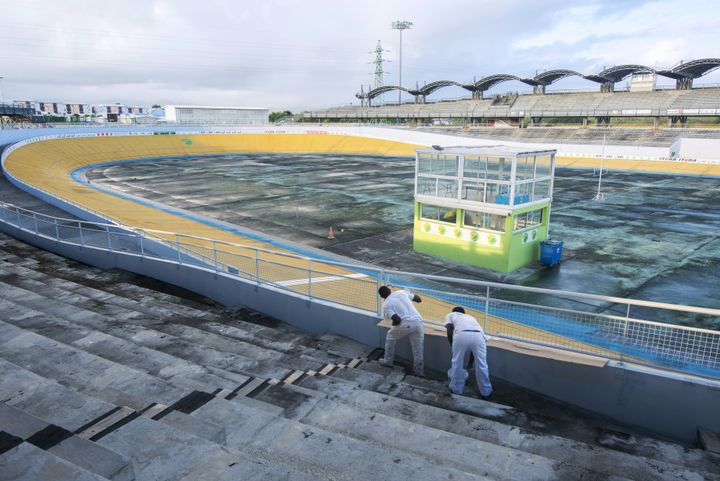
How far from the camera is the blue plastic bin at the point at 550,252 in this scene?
61.1 feet

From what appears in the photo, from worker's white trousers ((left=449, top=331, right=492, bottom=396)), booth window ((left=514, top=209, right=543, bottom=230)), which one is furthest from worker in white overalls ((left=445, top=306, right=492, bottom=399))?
booth window ((left=514, top=209, right=543, bottom=230))

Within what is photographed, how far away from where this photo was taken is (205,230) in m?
23.5

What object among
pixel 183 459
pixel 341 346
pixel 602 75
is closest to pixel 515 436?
pixel 183 459

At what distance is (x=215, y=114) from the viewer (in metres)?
91.9

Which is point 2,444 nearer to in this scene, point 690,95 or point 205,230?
point 205,230

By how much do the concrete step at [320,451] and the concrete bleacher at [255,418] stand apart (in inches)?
0.6

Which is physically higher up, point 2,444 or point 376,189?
point 2,444

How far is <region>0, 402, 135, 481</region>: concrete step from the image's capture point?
3.50 metres

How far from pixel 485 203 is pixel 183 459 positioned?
16.0 meters

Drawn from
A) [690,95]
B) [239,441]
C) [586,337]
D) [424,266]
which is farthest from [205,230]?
[690,95]

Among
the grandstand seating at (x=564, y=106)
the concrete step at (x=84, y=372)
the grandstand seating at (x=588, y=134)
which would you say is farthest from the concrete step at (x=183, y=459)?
the grandstand seating at (x=564, y=106)

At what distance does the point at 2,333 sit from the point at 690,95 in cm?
8861

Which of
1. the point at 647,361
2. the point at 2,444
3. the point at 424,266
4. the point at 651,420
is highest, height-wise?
the point at 2,444

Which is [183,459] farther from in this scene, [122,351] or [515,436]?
[122,351]
